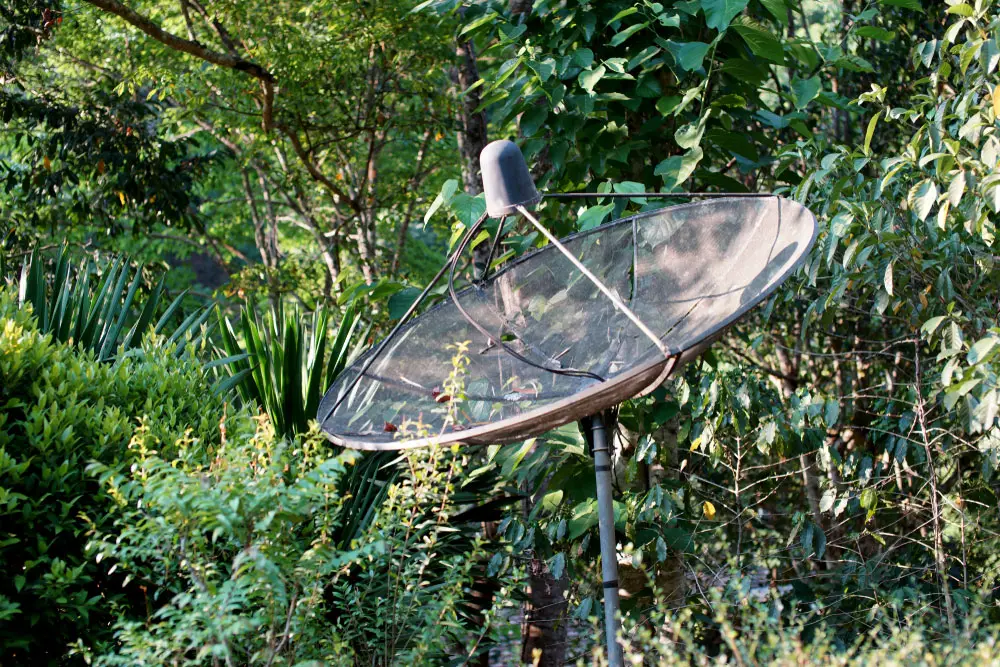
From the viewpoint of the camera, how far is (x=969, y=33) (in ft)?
12.4

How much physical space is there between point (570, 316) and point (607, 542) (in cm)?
106

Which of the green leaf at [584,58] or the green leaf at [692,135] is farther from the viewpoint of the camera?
the green leaf at [584,58]

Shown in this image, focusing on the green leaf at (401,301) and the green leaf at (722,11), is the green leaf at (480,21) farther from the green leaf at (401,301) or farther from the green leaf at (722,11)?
the green leaf at (401,301)

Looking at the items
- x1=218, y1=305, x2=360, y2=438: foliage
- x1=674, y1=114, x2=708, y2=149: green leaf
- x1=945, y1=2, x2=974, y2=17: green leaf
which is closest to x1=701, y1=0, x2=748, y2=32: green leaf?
x1=674, y1=114, x2=708, y2=149: green leaf

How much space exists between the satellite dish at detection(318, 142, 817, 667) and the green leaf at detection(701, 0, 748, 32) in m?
0.82

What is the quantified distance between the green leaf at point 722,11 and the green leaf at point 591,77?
0.45 metres

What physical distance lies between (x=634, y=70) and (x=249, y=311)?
2.07 meters

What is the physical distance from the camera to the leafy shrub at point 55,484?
2.62 m

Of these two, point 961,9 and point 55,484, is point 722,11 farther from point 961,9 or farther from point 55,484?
point 55,484

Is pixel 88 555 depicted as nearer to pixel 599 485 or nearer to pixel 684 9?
pixel 599 485

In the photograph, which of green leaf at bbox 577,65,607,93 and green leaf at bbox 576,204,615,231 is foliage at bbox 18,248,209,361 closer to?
green leaf at bbox 576,204,615,231

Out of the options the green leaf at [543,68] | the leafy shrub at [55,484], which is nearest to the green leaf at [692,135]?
the green leaf at [543,68]

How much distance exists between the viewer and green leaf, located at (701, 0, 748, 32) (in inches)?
141

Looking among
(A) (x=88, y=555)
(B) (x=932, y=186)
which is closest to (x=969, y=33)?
(B) (x=932, y=186)
